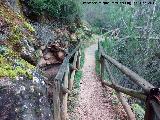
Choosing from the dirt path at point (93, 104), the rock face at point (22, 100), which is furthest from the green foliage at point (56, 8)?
the rock face at point (22, 100)

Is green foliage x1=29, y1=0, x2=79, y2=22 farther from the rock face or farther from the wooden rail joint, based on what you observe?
the wooden rail joint

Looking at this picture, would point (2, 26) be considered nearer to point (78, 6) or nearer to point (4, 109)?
point (4, 109)

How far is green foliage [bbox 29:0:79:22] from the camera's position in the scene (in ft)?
46.3

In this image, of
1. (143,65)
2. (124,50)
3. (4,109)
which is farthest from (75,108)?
(124,50)

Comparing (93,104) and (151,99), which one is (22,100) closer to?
(151,99)

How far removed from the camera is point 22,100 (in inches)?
157

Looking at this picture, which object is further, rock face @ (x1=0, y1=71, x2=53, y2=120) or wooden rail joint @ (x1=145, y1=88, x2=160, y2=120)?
rock face @ (x1=0, y1=71, x2=53, y2=120)

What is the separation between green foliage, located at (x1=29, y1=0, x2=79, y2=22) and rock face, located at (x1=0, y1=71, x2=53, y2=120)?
10016mm

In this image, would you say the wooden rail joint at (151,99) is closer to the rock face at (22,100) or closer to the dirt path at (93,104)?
the rock face at (22,100)

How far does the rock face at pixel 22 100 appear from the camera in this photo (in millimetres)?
3734

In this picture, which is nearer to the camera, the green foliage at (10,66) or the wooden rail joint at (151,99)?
the wooden rail joint at (151,99)

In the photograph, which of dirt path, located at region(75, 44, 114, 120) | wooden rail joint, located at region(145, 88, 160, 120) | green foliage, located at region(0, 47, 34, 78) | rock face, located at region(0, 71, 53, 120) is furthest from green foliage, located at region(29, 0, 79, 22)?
wooden rail joint, located at region(145, 88, 160, 120)

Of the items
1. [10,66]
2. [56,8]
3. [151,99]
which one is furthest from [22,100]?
[56,8]

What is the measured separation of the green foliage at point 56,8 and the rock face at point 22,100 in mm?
10016
